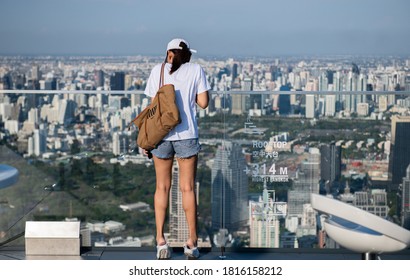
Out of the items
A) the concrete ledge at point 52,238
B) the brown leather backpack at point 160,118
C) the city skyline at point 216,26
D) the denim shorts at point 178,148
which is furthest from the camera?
the city skyline at point 216,26

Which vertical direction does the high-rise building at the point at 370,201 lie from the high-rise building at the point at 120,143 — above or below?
below

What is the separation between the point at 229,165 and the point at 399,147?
92 centimetres

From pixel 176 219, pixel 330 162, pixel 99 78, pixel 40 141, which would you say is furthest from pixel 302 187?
pixel 99 78

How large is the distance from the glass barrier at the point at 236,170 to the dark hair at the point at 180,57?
63 cm

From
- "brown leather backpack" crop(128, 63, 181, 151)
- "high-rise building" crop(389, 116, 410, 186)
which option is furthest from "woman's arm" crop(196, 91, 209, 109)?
"high-rise building" crop(389, 116, 410, 186)

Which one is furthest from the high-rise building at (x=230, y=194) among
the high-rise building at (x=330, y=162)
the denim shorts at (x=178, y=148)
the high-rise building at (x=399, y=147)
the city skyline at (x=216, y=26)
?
the city skyline at (x=216, y=26)

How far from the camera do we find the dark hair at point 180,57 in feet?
11.5

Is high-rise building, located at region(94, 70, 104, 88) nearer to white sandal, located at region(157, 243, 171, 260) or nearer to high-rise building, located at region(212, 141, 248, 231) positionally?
high-rise building, located at region(212, 141, 248, 231)

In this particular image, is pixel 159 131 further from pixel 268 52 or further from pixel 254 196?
pixel 268 52

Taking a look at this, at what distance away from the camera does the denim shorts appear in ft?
11.6

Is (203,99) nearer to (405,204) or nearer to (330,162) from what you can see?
(330,162)

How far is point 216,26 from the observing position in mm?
18609

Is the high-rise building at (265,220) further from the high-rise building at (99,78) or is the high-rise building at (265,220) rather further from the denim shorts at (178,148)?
the high-rise building at (99,78)

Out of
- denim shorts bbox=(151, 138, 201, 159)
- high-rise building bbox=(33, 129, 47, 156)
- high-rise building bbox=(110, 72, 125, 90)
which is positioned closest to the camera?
denim shorts bbox=(151, 138, 201, 159)
